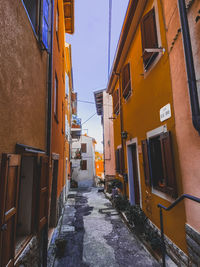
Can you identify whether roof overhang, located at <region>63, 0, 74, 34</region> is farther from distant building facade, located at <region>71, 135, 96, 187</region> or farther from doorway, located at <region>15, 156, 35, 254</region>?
distant building facade, located at <region>71, 135, 96, 187</region>

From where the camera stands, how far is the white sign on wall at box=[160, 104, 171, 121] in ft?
Answer: 11.6

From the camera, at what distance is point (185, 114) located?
9.60 ft

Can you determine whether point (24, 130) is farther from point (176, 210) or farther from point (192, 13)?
point (192, 13)

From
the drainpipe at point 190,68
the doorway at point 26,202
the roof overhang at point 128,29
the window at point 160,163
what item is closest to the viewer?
the drainpipe at point 190,68

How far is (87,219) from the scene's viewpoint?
21.0 ft

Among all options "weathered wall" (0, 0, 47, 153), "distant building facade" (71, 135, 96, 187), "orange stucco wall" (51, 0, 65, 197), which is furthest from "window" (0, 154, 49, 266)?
"distant building facade" (71, 135, 96, 187)

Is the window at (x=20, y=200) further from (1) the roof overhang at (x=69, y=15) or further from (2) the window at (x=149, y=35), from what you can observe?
(1) the roof overhang at (x=69, y=15)

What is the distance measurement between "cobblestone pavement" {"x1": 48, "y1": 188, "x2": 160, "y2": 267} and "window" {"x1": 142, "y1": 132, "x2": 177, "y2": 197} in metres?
1.63

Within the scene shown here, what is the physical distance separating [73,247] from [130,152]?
160 inches

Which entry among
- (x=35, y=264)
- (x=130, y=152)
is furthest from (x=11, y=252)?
(x=130, y=152)

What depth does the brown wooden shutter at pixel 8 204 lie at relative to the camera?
188 centimetres

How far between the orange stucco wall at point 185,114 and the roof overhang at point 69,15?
24.2ft

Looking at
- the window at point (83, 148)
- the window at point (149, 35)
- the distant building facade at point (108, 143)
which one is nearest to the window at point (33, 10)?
Answer: the window at point (149, 35)

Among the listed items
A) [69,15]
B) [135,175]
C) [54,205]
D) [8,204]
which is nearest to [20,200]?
[8,204]
